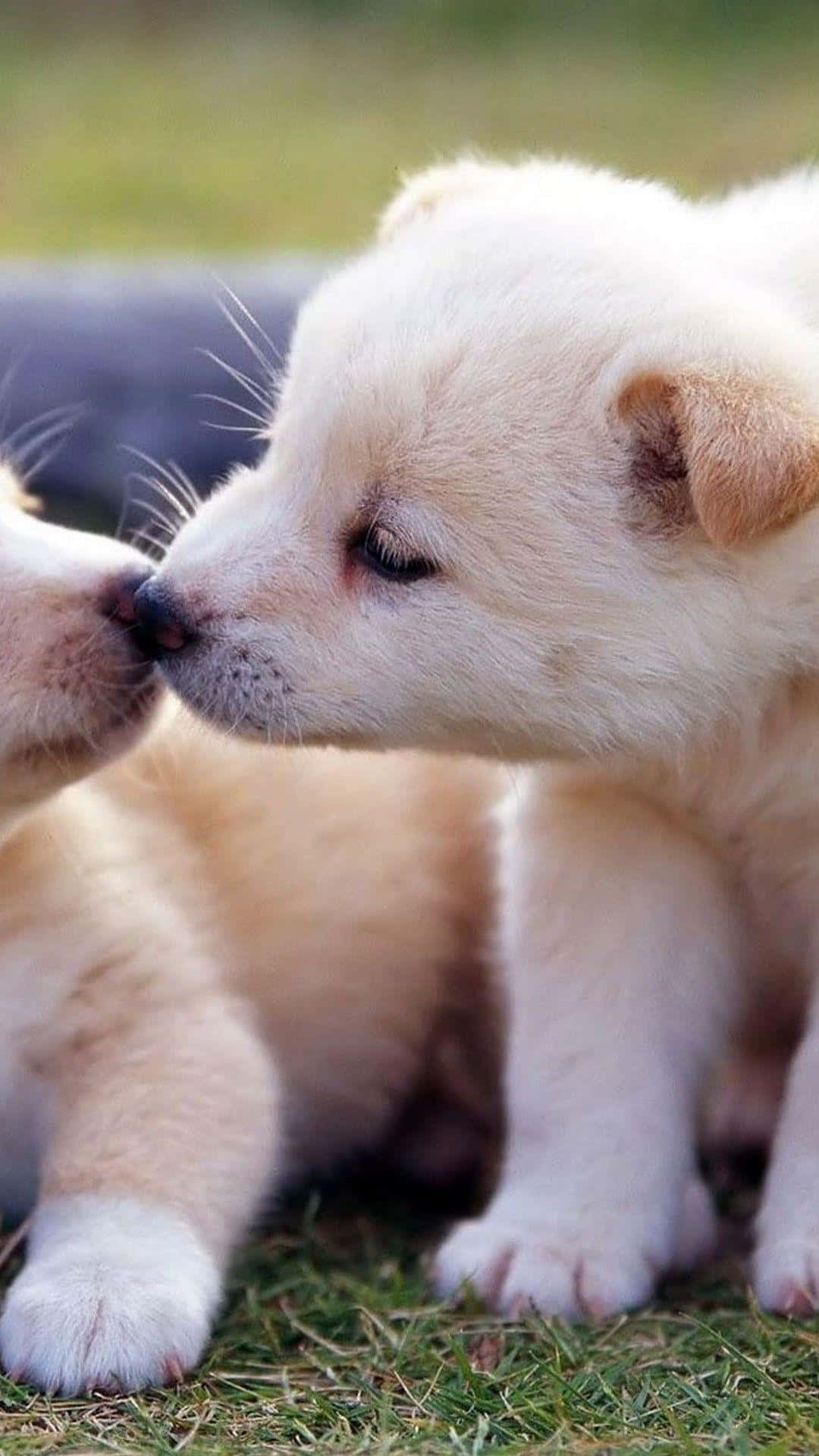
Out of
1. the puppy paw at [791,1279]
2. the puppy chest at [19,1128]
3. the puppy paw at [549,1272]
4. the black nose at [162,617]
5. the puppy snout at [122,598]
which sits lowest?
the puppy chest at [19,1128]

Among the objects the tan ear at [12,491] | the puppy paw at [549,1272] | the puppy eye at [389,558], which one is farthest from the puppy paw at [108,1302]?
the tan ear at [12,491]

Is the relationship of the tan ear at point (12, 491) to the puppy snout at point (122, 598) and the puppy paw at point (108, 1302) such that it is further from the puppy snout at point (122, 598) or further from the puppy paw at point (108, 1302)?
the puppy paw at point (108, 1302)

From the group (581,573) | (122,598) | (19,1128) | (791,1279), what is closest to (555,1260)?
(791,1279)

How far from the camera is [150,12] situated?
1841 cm

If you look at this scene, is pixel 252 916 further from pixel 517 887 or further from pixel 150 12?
pixel 150 12

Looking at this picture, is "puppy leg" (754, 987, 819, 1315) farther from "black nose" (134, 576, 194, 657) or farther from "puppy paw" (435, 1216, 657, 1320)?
"black nose" (134, 576, 194, 657)

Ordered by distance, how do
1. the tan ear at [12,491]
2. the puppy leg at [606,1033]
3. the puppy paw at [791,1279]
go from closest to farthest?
the puppy paw at [791,1279]
the puppy leg at [606,1033]
the tan ear at [12,491]

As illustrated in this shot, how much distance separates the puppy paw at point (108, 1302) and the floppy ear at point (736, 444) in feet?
4.54

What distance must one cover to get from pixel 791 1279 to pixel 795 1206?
5.1 inches

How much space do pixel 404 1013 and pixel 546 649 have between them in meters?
1.35

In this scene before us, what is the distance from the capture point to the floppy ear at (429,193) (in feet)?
12.9

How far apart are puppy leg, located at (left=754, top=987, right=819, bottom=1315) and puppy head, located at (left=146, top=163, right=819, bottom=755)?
2.12 ft

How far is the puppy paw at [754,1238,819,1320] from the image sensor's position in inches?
141

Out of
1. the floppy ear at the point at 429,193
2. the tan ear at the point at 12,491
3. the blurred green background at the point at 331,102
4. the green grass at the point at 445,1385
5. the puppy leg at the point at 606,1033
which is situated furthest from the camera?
the blurred green background at the point at 331,102
